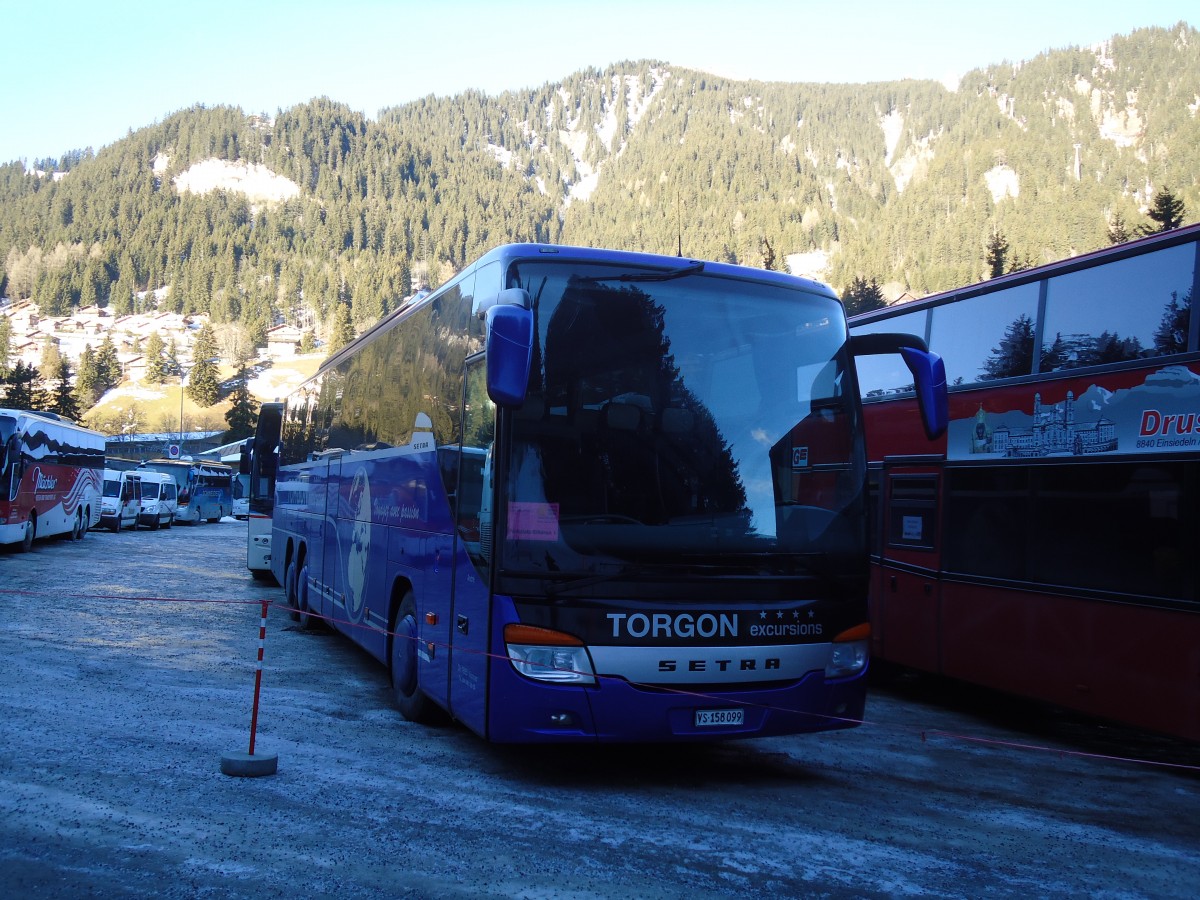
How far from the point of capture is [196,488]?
56.0 m

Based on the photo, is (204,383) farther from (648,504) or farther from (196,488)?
(648,504)

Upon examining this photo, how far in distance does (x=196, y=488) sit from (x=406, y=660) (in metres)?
51.0

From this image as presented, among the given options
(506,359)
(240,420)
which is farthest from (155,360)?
(506,359)

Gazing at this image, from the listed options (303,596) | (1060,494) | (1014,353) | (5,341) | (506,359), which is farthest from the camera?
(5,341)

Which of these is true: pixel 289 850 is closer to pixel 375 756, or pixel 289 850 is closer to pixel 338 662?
pixel 375 756

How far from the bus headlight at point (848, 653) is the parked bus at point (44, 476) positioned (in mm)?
22607

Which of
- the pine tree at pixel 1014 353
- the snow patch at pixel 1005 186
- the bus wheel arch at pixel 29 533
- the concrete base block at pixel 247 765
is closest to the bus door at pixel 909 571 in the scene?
the pine tree at pixel 1014 353

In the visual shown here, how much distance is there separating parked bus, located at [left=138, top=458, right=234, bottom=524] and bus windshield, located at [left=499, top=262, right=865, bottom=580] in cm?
4925

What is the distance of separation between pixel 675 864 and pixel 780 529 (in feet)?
7.29

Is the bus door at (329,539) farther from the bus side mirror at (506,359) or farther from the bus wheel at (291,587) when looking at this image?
the bus side mirror at (506,359)

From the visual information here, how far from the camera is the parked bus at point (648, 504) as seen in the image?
638 cm

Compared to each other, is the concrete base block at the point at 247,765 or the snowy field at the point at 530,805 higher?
the concrete base block at the point at 247,765

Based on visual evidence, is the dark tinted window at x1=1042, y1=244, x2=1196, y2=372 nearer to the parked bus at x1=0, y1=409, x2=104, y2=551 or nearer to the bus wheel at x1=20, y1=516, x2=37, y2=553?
the parked bus at x1=0, y1=409, x2=104, y2=551

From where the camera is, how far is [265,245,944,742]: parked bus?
6.38m
